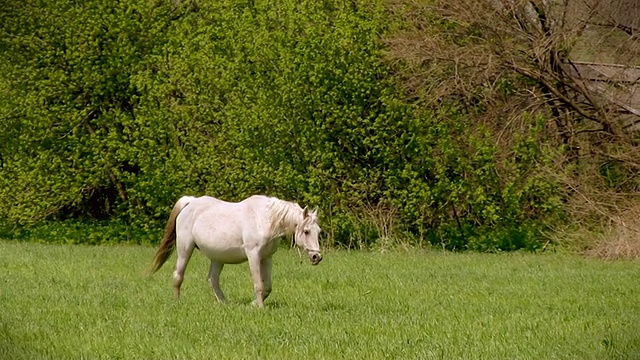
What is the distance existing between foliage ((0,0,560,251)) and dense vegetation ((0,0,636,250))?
40mm

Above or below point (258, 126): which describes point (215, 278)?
above

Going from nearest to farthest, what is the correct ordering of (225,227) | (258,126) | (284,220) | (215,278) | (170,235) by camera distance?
1. (284,220)
2. (225,227)
3. (215,278)
4. (170,235)
5. (258,126)

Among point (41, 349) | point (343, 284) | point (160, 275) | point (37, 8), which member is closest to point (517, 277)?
point (343, 284)

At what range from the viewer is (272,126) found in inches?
1055

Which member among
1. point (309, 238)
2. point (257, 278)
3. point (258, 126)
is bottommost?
point (258, 126)

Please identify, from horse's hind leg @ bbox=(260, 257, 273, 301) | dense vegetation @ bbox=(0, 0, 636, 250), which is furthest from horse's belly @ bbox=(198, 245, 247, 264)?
dense vegetation @ bbox=(0, 0, 636, 250)

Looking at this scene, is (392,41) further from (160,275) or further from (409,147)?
(160,275)

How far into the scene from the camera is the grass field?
10703 millimetres

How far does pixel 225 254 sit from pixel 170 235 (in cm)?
156

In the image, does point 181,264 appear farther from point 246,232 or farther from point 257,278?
point 257,278

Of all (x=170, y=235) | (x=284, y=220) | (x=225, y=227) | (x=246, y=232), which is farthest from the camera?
(x=170, y=235)

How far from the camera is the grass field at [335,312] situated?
10.7 metres

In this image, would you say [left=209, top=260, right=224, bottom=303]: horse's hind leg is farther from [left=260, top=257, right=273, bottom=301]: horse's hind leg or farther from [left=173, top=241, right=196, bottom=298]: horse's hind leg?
[left=260, top=257, right=273, bottom=301]: horse's hind leg

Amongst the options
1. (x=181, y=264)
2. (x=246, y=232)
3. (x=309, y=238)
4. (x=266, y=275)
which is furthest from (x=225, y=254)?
(x=309, y=238)
